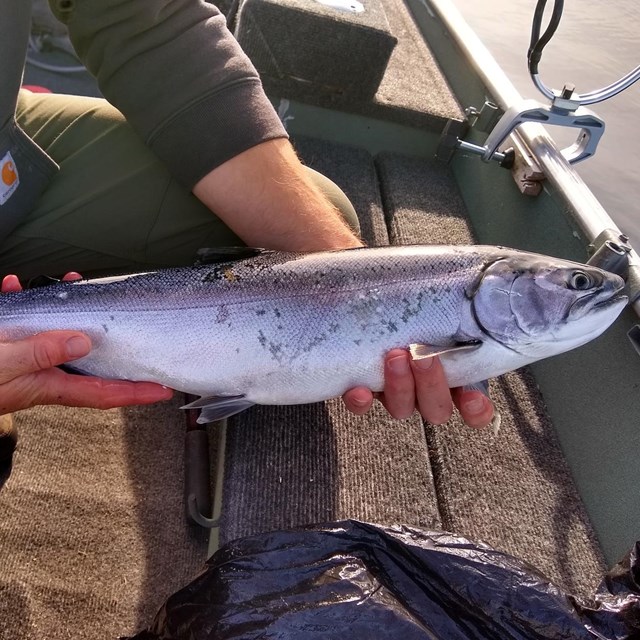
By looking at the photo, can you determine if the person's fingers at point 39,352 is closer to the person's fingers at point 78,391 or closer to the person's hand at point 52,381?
the person's hand at point 52,381

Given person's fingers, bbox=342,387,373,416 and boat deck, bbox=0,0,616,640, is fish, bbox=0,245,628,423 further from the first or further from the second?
boat deck, bbox=0,0,616,640

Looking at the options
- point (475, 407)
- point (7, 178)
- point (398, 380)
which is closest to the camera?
point (398, 380)

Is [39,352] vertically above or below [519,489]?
above

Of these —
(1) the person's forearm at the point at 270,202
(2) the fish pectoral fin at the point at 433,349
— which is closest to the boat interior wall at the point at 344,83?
(1) the person's forearm at the point at 270,202

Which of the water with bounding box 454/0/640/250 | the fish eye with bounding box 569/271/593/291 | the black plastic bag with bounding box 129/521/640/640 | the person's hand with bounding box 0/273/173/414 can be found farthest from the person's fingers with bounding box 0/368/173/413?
the water with bounding box 454/0/640/250

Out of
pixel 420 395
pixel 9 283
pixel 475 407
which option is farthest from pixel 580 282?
pixel 9 283

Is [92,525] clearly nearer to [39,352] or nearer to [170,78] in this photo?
[39,352]

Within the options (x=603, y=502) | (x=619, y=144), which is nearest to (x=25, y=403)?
(x=603, y=502)
